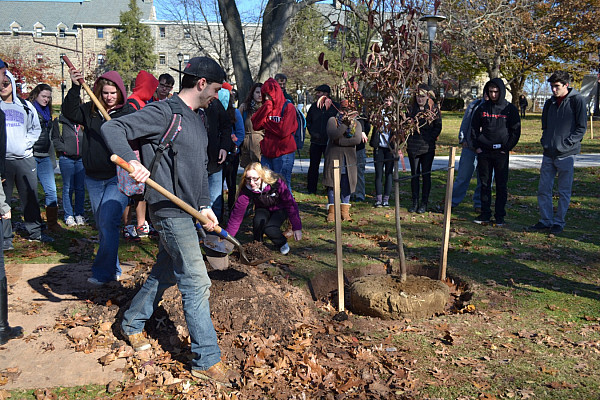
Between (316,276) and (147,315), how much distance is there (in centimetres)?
235

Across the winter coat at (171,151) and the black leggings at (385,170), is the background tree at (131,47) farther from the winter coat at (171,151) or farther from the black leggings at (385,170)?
A: the winter coat at (171,151)

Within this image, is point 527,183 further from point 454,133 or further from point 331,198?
point 454,133

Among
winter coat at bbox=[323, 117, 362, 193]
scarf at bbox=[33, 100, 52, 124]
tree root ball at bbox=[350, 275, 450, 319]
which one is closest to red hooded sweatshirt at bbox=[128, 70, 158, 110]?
scarf at bbox=[33, 100, 52, 124]

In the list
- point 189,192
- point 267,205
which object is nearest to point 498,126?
point 267,205

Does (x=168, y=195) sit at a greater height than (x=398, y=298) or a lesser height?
greater

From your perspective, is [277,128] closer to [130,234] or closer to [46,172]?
[130,234]

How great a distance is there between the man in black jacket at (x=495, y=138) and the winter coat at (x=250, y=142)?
11.2 ft

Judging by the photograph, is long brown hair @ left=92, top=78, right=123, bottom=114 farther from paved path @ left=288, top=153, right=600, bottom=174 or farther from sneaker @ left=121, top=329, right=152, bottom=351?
paved path @ left=288, top=153, right=600, bottom=174

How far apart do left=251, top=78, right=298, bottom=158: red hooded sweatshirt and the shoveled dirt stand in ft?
9.49

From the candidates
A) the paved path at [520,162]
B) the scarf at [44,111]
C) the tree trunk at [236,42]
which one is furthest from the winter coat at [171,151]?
the tree trunk at [236,42]

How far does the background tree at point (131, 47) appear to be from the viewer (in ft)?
194

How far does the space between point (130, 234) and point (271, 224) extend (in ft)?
6.80

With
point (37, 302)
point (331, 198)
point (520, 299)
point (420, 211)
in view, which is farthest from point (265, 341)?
point (420, 211)

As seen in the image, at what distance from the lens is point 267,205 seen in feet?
23.2
